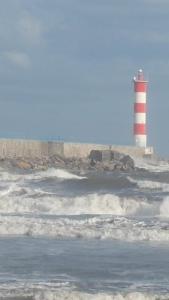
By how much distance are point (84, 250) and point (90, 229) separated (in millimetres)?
2432

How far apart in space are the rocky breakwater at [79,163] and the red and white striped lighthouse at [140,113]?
540 centimetres

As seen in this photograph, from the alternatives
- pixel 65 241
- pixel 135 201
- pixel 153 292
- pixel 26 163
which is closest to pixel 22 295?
pixel 153 292

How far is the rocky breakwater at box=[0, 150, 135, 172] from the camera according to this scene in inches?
1475

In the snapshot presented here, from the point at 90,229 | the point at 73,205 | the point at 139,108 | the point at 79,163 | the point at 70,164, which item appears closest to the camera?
the point at 90,229

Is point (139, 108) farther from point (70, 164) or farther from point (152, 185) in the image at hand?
point (152, 185)

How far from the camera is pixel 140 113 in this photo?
48094 millimetres

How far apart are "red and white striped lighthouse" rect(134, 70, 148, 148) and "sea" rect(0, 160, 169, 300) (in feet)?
81.7

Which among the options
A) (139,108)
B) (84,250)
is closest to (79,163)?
(139,108)

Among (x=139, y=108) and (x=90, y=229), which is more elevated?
(x=139, y=108)

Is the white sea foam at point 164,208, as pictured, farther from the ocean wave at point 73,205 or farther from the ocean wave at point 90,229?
the ocean wave at point 90,229

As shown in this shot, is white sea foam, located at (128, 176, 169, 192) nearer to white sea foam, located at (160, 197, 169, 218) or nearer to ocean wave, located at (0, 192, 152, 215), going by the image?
ocean wave, located at (0, 192, 152, 215)

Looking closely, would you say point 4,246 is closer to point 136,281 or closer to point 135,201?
point 136,281

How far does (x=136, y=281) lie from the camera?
28.0 ft

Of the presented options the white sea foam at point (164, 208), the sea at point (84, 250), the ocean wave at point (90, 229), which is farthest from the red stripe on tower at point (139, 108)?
the ocean wave at point (90, 229)
